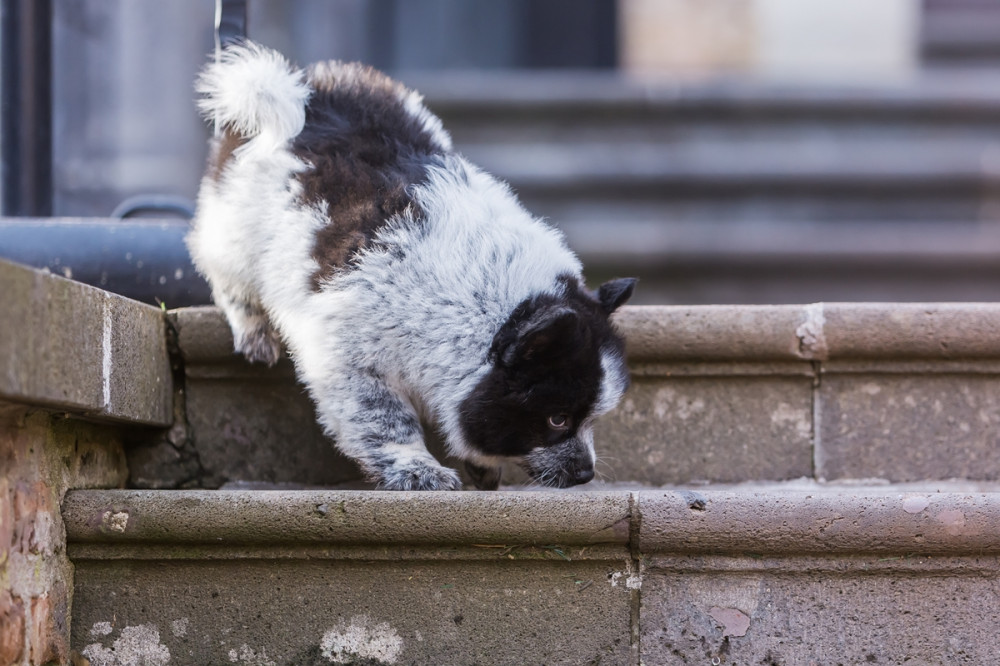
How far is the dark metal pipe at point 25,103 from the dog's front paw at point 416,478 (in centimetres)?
195

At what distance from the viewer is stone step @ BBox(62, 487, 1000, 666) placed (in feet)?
7.54

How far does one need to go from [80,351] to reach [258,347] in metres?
0.70

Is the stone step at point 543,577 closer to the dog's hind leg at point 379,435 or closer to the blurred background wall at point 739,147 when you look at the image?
the dog's hind leg at point 379,435

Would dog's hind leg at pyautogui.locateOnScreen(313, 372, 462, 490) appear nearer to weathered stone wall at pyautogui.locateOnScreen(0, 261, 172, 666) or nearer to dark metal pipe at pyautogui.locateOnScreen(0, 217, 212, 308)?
weathered stone wall at pyautogui.locateOnScreen(0, 261, 172, 666)

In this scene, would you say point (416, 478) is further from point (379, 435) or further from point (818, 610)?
point (818, 610)

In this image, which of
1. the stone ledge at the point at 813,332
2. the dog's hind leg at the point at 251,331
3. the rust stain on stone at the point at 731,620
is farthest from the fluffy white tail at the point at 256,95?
the rust stain on stone at the point at 731,620

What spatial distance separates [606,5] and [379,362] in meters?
6.29

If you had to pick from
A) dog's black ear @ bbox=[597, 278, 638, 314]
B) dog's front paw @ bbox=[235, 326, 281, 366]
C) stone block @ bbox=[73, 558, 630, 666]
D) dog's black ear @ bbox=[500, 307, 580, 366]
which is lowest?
stone block @ bbox=[73, 558, 630, 666]

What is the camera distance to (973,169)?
7.63 meters

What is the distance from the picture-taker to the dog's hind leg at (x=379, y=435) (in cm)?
271

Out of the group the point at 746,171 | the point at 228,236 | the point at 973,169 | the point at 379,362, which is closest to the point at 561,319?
the point at 379,362

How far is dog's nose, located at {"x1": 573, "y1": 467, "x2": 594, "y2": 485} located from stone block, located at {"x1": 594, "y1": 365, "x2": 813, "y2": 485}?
0.25 m

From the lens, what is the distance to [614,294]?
2.84 m

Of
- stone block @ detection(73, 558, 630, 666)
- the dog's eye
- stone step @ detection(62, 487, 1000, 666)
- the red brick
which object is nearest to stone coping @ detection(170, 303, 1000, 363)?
the dog's eye
